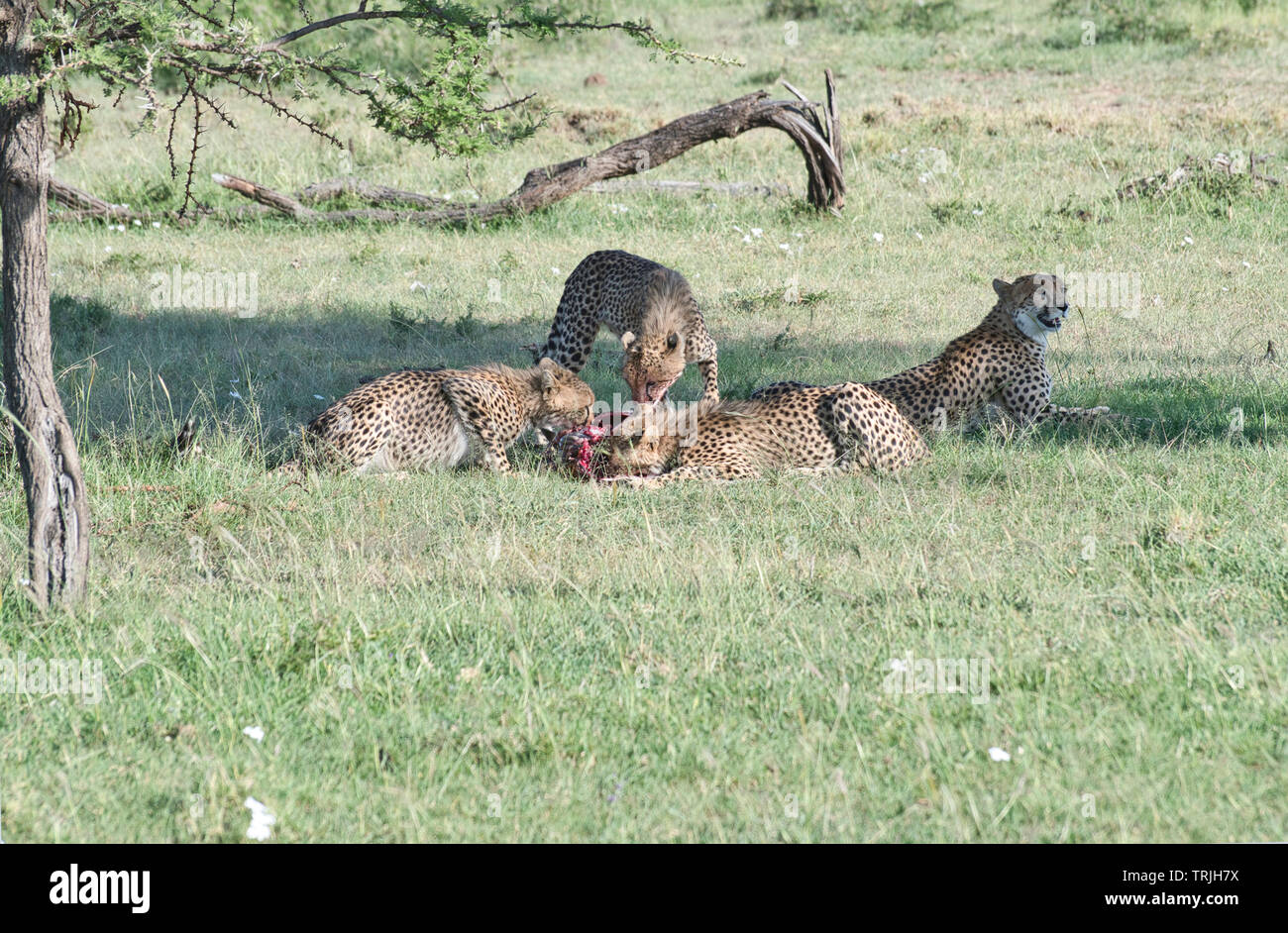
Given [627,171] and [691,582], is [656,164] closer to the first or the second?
[627,171]

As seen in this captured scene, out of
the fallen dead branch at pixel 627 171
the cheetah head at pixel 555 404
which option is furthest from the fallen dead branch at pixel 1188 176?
the cheetah head at pixel 555 404

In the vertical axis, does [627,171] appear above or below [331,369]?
above

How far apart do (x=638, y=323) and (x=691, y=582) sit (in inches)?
150

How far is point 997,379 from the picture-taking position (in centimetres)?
746

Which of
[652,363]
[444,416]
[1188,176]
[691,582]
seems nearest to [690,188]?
[1188,176]

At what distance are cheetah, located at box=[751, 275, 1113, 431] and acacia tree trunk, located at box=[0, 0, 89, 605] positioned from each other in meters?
3.75

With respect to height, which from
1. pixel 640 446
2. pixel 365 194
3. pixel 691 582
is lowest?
pixel 691 582

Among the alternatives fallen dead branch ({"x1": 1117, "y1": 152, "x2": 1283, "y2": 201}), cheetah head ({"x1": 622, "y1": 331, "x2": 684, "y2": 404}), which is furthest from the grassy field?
cheetah head ({"x1": 622, "y1": 331, "x2": 684, "y2": 404})

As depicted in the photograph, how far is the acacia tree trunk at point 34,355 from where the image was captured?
468 centimetres

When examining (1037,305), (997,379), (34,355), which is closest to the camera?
(34,355)

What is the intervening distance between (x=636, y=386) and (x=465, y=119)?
2783 mm

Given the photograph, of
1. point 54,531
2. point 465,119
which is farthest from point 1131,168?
point 54,531

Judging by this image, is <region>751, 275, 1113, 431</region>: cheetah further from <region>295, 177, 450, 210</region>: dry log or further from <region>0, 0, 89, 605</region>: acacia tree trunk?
<region>295, 177, 450, 210</region>: dry log
